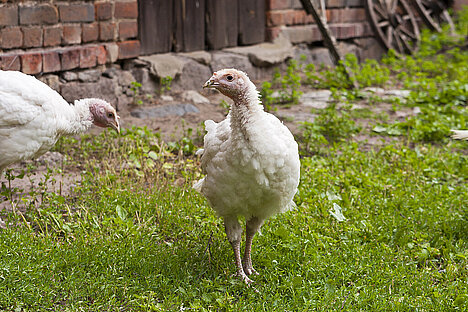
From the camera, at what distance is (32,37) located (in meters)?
5.71

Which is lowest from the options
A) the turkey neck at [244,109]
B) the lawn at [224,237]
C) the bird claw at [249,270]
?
the bird claw at [249,270]

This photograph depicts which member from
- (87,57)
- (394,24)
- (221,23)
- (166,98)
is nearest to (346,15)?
(394,24)

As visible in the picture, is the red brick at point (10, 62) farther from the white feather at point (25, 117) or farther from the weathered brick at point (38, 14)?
the white feather at point (25, 117)

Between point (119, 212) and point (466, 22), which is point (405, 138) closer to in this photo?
point (119, 212)

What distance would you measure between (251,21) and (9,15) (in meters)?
4.20

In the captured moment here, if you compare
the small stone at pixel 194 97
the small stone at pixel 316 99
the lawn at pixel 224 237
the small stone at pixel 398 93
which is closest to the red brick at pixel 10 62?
the lawn at pixel 224 237

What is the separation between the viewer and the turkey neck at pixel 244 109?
10.2 ft

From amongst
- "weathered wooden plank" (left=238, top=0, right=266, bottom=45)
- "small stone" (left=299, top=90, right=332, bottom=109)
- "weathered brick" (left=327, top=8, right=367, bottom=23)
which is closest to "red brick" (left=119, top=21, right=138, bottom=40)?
"weathered wooden plank" (left=238, top=0, right=266, bottom=45)

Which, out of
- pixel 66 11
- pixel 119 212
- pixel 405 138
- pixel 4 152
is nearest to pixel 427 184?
pixel 405 138

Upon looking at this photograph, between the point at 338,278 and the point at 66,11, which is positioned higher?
the point at 66,11

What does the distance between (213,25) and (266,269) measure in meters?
5.35

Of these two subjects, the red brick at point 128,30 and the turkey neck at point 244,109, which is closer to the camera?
the turkey neck at point 244,109

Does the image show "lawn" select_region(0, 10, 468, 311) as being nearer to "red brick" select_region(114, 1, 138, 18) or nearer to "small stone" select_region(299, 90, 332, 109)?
"small stone" select_region(299, 90, 332, 109)

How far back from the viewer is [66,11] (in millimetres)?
6031
